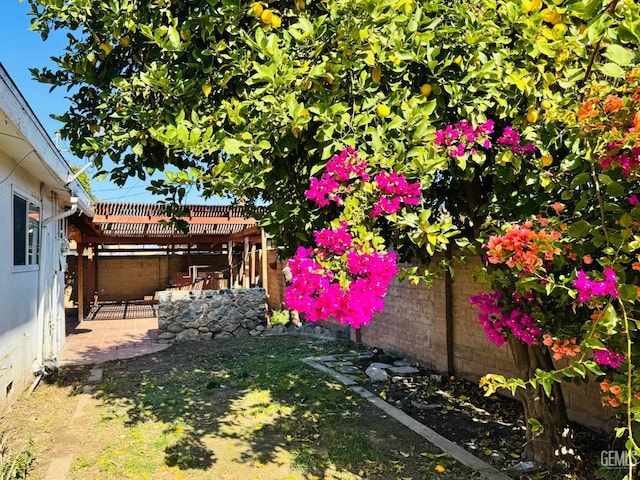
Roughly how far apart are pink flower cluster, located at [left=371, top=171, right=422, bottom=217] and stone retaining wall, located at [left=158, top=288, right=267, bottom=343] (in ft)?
29.8

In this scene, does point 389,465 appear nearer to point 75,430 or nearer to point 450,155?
point 450,155

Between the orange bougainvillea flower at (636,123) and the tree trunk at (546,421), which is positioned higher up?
the orange bougainvillea flower at (636,123)

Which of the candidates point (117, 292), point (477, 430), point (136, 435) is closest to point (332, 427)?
point (477, 430)

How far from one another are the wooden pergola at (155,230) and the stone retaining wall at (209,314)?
3.86ft

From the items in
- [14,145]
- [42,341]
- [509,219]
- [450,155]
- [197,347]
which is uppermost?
[14,145]

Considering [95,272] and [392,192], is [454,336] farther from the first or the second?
[95,272]

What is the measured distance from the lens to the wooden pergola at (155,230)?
517 inches

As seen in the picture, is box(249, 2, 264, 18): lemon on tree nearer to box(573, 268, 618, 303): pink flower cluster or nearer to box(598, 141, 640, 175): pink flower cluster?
box(598, 141, 640, 175): pink flower cluster

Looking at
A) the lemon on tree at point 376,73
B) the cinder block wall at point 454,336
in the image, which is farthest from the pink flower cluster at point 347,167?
the cinder block wall at point 454,336

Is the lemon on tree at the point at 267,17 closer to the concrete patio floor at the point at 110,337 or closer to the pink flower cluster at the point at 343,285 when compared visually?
the pink flower cluster at the point at 343,285

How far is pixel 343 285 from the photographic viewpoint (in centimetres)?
223

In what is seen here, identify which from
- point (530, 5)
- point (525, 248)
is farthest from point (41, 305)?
point (530, 5)

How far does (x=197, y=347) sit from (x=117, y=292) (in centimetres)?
1046

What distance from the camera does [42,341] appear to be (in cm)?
739
